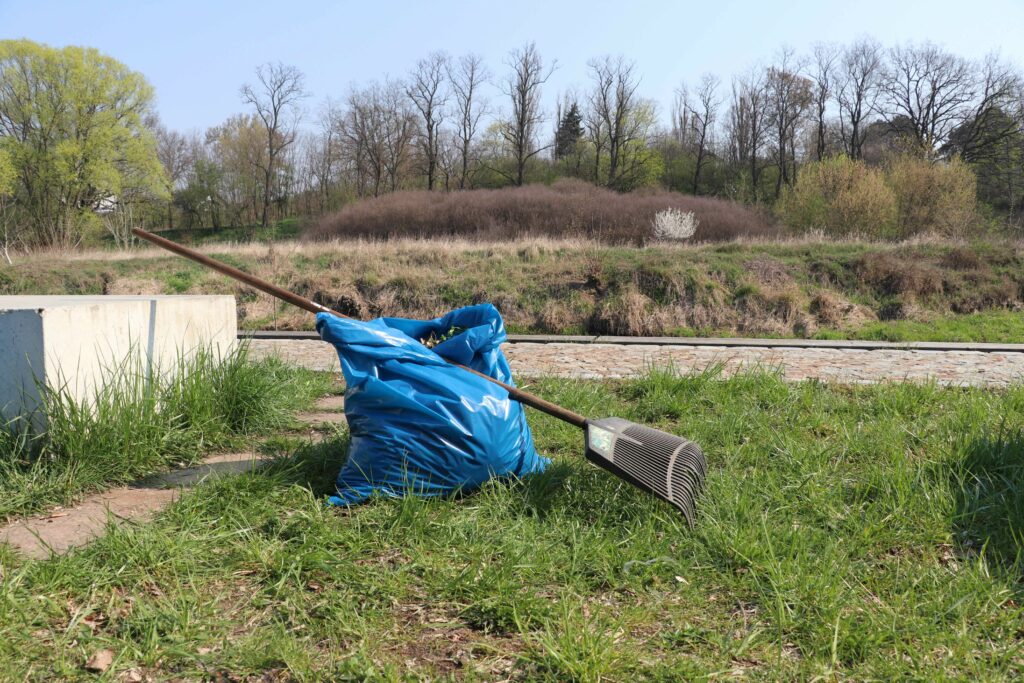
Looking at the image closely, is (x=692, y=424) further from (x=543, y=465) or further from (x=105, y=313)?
(x=105, y=313)

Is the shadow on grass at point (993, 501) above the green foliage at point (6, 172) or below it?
below

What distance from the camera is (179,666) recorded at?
7.27 feet

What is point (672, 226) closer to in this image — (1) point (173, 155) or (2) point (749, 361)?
(2) point (749, 361)

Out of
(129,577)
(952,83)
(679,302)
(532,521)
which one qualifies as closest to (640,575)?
(532,521)

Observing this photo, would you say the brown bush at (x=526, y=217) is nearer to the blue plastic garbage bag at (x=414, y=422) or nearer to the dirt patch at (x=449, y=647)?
the blue plastic garbage bag at (x=414, y=422)

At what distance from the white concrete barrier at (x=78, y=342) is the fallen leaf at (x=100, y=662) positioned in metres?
1.84

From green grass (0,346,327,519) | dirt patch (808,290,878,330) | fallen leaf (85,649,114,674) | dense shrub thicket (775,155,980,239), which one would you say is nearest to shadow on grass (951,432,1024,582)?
fallen leaf (85,649,114,674)

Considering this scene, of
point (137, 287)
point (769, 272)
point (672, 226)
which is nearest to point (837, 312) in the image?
point (769, 272)

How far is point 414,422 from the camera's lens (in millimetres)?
3375

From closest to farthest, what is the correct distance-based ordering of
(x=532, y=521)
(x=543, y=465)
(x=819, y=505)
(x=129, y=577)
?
(x=129, y=577) < (x=532, y=521) < (x=819, y=505) < (x=543, y=465)

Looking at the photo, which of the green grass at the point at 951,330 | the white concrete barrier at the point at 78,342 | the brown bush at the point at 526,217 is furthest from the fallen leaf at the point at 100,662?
the brown bush at the point at 526,217

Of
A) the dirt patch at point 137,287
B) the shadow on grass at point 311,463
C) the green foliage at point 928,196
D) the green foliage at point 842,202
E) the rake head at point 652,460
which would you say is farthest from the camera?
the green foliage at point 928,196

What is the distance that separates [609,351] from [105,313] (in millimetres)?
7020

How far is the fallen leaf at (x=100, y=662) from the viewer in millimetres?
2170
